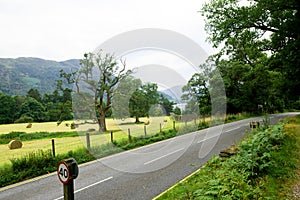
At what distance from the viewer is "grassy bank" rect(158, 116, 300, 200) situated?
14.6 feet

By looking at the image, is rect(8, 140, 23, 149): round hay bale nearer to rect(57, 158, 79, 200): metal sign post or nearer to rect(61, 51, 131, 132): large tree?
rect(61, 51, 131, 132): large tree

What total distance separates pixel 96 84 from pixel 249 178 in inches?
956

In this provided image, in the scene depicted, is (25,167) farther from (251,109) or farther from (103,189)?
(251,109)

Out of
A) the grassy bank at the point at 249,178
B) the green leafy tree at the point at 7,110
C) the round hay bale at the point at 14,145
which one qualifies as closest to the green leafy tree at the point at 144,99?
the grassy bank at the point at 249,178

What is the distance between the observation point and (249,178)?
5.36 metres

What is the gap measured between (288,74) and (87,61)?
2199cm

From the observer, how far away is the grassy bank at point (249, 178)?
444 centimetres

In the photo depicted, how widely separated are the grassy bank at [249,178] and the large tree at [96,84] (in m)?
21.3

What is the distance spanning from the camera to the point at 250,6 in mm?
14055

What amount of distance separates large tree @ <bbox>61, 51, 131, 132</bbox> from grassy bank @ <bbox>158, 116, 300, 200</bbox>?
21.3 metres

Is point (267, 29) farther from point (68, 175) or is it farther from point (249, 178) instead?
point (68, 175)

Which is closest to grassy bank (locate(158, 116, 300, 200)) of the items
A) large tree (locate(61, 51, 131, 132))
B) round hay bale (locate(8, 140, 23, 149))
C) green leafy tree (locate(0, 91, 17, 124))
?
round hay bale (locate(8, 140, 23, 149))

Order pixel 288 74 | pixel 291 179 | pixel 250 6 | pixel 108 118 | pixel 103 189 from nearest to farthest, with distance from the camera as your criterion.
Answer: pixel 291 179, pixel 103 189, pixel 250 6, pixel 288 74, pixel 108 118

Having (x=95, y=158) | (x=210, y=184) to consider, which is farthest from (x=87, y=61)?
(x=210, y=184)
